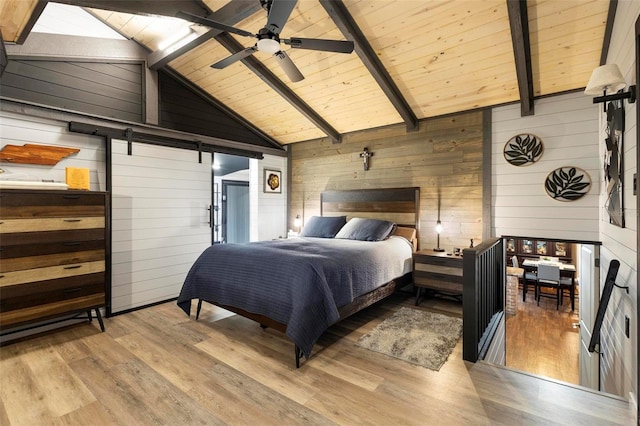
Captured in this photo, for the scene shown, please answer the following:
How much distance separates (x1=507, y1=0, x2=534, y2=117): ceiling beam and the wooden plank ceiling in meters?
0.04

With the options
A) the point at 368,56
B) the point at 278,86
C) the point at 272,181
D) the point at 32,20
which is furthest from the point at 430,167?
the point at 32,20

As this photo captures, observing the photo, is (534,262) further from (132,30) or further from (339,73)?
(132,30)

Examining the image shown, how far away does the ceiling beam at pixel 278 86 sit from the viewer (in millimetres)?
3440

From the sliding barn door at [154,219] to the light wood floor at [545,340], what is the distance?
441cm

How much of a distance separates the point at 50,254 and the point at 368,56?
140 inches

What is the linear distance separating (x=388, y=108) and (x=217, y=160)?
3.33 metres

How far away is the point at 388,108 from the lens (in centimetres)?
429

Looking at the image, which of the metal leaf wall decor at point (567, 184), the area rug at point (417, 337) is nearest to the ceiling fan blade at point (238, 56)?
the area rug at point (417, 337)

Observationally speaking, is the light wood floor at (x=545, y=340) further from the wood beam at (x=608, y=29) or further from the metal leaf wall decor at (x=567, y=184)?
the wood beam at (x=608, y=29)

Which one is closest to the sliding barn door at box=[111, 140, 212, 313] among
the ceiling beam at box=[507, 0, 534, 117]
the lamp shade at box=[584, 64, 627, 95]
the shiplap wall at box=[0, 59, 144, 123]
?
the shiplap wall at box=[0, 59, 144, 123]

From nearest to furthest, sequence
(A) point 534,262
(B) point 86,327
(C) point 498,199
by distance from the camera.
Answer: (B) point 86,327
(C) point 498,199
(A) point 534,262

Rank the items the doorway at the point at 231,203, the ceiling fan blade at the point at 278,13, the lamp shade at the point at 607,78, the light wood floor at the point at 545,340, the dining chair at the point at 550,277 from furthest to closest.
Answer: the doorway at the point at 231,203
the dining chair at the point at 550,277
the light wood floor at the point at 545,340
the ceiling fan blade at the point at 278,13
the lamp shade at the point at 607,78

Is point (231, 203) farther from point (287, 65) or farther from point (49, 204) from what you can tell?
point (287, 65)

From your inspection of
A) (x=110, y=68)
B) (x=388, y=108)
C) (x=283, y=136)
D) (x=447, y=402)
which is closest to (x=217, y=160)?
(x=283, y=136)
